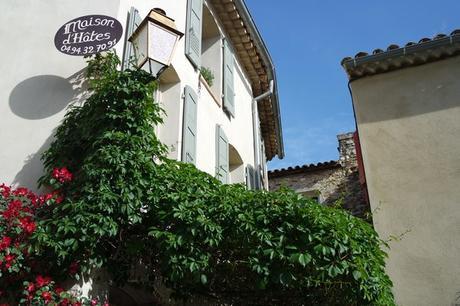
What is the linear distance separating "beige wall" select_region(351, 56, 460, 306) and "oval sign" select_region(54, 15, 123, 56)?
14.0ft

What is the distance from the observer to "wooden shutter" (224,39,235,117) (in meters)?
9.02

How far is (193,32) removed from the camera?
812cm

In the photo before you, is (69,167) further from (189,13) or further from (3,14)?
(189,13)

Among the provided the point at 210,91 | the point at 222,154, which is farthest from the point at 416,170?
the point at 210,91

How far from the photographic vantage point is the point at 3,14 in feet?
21.2

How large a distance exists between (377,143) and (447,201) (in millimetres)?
1335

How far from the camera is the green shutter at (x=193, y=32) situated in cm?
781

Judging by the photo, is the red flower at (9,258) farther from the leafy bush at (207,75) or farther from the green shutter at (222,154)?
the leafy bush at (207,75)

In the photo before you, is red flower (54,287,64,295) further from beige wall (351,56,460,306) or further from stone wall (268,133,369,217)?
stone wall (268,133,369,217)

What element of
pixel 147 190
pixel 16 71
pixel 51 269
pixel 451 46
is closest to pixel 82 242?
pixel 51 269

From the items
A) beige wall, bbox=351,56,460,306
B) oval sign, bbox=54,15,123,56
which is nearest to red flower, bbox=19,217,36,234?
oval sign, bbox=54,15,123,56

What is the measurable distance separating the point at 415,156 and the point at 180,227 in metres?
4.59

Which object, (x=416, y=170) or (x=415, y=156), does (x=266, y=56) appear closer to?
(x=415, y=156)

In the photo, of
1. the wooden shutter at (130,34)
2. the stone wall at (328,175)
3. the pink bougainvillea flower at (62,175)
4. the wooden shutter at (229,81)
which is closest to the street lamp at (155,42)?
the wooden shutter at (130,34)
